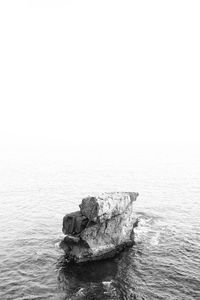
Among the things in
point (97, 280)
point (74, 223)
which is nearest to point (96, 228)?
point (74, 223)

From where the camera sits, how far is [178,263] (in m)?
59.6

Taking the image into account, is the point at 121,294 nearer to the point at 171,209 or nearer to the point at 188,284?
the point at 188,284

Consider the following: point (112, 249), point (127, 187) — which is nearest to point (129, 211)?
point (112, 249)

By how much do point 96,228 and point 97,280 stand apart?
10.7 m

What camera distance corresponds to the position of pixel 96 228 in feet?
204

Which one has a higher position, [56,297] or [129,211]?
[129,211]

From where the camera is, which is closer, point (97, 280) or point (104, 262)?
point (97, 280)

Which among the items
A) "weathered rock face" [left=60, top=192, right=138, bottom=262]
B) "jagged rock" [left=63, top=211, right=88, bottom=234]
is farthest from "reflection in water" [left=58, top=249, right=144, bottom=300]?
"jagged rock" [left=63, top=211, right=88, bottom=234]

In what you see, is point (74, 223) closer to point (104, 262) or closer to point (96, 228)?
point (96, 228)

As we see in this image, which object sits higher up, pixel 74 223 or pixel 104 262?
pixel 74 223

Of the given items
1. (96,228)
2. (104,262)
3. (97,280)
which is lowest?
(97,280)

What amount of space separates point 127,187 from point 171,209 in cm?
3243

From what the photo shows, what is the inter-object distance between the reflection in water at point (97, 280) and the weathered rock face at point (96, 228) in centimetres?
197

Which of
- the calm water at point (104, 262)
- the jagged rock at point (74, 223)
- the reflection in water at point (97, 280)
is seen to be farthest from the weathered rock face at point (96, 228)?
the calm water at point (104, 262)
